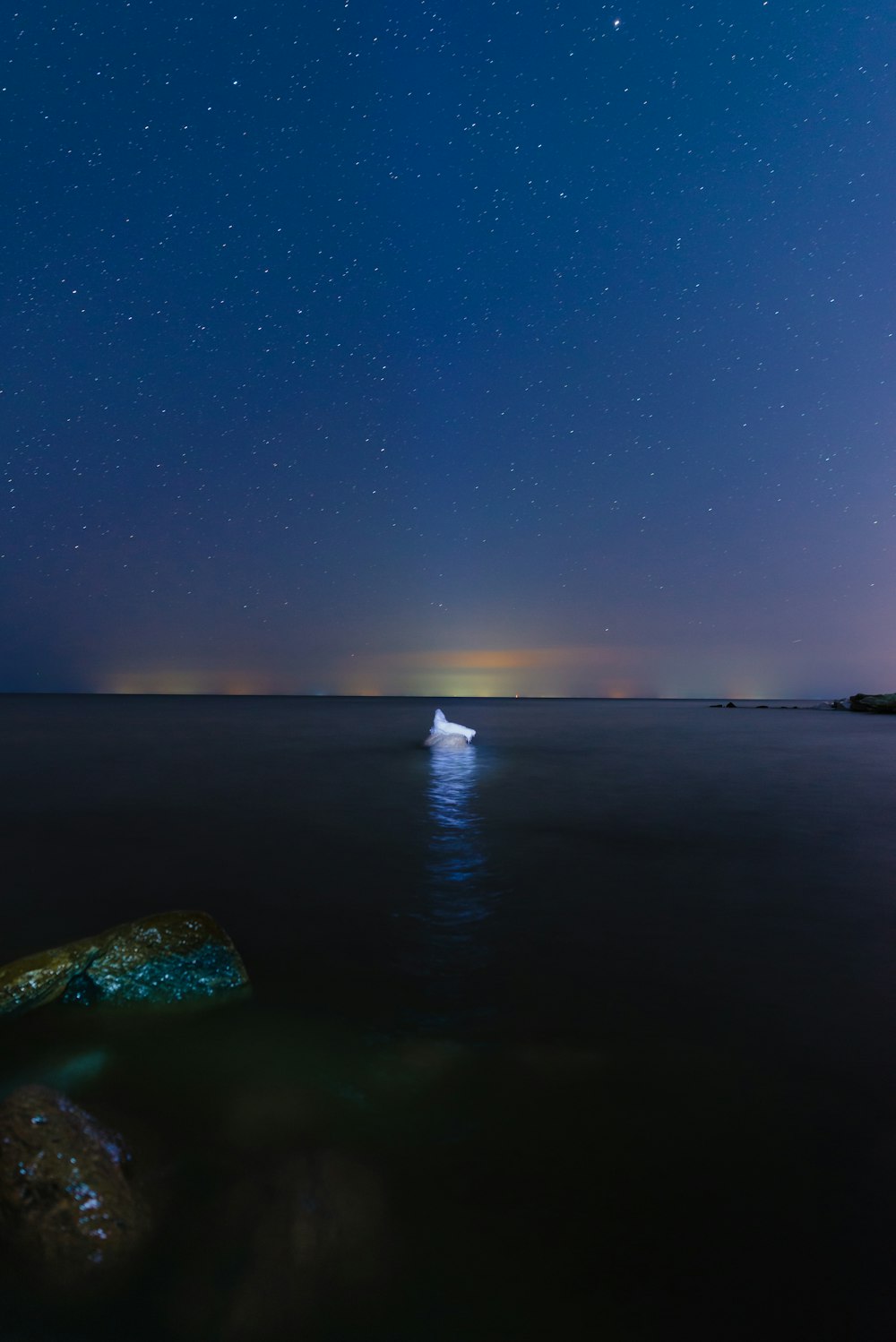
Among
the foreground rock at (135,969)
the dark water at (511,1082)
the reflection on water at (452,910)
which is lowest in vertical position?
the reflection on water at (452,910)

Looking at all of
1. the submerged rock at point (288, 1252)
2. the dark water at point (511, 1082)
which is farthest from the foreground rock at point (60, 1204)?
the submerged rock at point (288, 1252)

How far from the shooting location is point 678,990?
4.80 meters

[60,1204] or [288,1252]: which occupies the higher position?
[60,1204]

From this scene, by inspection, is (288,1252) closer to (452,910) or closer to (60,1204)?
(60,1204)

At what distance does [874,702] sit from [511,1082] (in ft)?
242

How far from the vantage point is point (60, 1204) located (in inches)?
93.7

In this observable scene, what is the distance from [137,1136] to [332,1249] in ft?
3.73

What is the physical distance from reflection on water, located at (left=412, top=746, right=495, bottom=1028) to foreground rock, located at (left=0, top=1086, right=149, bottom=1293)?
216cm

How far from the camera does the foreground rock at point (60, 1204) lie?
2318 mm

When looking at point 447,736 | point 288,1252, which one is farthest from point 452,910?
point 447,736

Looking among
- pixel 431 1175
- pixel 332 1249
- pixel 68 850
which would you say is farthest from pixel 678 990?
pixel 68 850

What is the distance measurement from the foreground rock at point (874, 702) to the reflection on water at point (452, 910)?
64.5m

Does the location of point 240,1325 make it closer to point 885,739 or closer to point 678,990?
point 678,990

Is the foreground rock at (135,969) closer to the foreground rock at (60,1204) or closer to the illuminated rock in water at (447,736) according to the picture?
the foreground rock at (60,1204)
